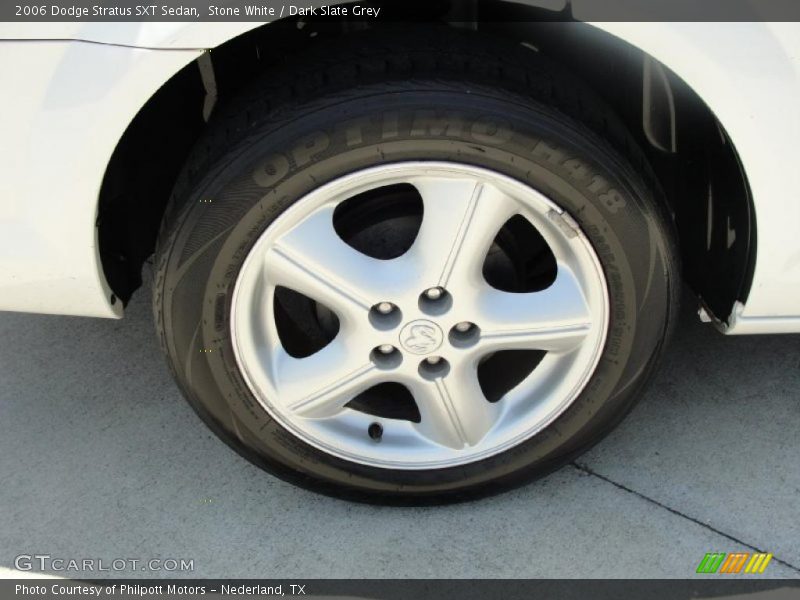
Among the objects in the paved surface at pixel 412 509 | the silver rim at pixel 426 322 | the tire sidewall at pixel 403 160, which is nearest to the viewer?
the tire sidewall at pixel 403 160

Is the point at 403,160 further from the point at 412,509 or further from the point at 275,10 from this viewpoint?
the point at 412,509

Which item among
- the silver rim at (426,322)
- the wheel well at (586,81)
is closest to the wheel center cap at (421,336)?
the silver rim at (426,322)

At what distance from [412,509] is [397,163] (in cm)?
84

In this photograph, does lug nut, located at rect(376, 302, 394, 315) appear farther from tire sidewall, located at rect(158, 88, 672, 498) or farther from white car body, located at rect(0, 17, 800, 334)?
white car body, located at rect(0, 17, 800, 334)

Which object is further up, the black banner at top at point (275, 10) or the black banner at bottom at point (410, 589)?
the black banner at top at point (275, 10)

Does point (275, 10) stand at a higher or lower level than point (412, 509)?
higher

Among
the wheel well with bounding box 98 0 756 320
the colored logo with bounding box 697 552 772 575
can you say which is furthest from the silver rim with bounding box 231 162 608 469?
the colored logo with bounding box 697 552 772 575

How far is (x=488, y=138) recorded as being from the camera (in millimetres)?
1705

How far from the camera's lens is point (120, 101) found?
1.64 meters

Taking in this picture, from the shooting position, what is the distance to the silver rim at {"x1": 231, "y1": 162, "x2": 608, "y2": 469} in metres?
1.80

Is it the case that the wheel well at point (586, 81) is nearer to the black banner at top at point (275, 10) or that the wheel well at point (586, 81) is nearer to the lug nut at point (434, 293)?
the black banner at top at point (275, 10)

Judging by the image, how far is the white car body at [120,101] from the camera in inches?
62.8

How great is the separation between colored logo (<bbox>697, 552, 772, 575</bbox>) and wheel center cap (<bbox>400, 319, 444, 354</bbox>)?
74cm

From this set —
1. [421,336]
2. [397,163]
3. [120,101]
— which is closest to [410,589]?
[421,336]
